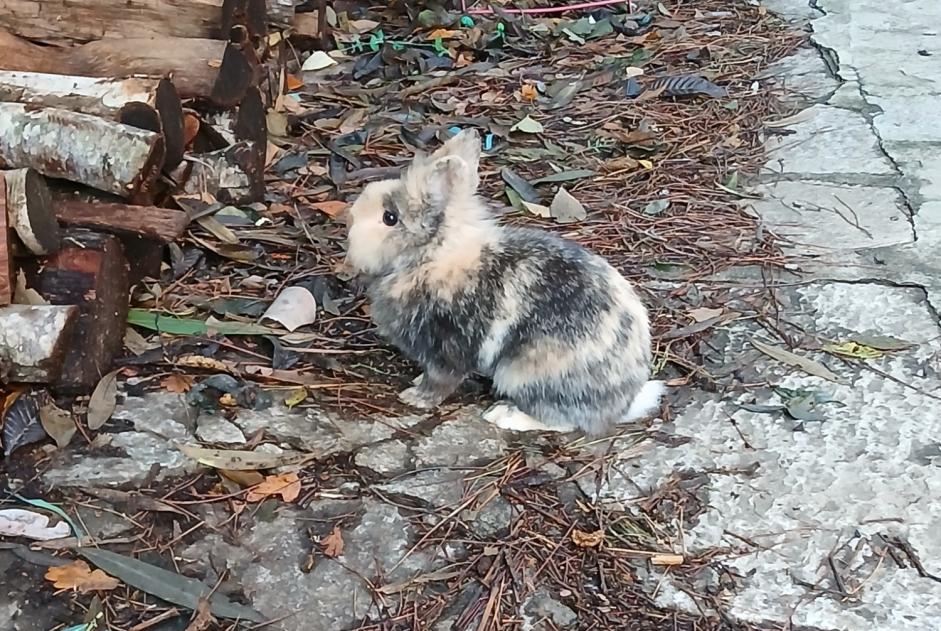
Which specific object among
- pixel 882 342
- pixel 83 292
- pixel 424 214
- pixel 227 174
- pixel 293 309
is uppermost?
pixel 424 214

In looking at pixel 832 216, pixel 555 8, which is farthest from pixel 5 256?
pixel 555 8

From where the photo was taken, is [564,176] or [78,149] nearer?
[78,149]

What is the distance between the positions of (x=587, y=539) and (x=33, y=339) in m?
1.65

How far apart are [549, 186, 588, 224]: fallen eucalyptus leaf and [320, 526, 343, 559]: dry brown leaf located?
1.93 meters

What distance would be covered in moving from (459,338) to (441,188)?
0.45 metres

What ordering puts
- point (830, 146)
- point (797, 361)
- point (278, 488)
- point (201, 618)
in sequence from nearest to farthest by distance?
point (201, 618), point (278, 488), point (797, 361), point (830, 146)

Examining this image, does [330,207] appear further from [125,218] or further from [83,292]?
[83,292]

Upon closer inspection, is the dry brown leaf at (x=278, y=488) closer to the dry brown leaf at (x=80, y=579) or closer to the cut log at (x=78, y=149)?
the dry brown leaf at (x=80, y=579)

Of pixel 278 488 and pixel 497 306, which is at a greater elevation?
pixel 497 306

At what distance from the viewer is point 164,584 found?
254 centimetres

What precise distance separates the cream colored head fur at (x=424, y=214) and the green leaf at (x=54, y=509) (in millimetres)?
1120

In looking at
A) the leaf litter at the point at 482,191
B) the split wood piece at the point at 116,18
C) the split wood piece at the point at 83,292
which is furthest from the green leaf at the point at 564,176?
the split wood piece at the point at 83,292

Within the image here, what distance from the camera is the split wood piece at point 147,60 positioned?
3852mm

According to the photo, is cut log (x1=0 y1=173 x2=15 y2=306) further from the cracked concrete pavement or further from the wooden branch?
the cracked concrete pavement
